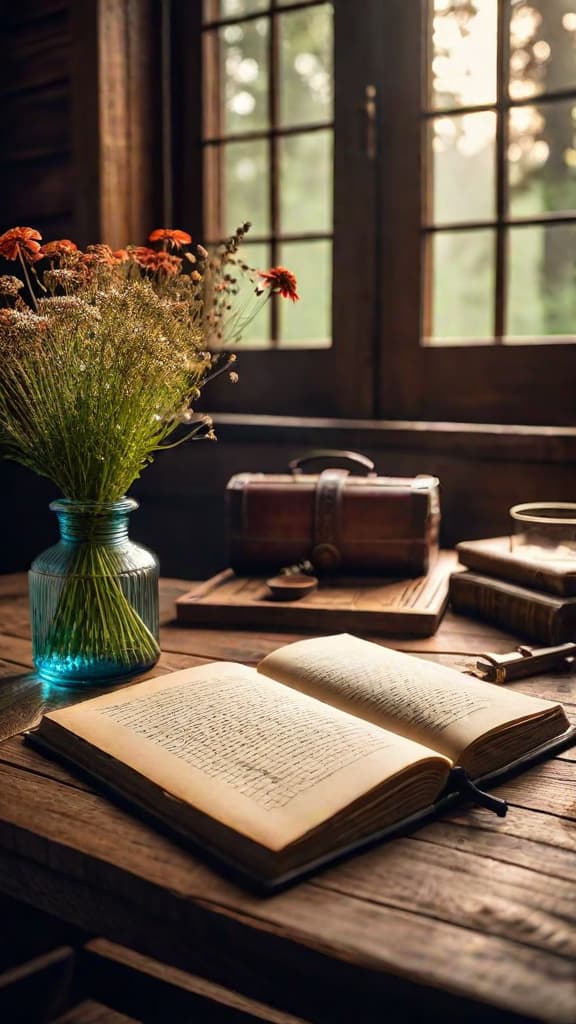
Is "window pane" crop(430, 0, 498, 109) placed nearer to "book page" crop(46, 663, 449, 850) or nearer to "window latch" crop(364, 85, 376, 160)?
"window latch" crop(364, 85, 376, 160)

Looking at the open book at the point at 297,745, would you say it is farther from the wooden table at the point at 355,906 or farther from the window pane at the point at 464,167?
the window pane at the point at 464,167

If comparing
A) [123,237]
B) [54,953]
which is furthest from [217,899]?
[123,237]

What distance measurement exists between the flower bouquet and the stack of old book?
59 cm

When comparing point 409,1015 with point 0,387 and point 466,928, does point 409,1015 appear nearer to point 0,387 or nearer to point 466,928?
point 466,928

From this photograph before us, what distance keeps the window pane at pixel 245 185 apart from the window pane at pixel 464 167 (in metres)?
0.48

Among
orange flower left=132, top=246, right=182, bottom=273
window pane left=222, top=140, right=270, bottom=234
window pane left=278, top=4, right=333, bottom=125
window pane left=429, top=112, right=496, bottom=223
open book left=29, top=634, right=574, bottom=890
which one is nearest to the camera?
open book left=29, top=634, right=574, bottom=890

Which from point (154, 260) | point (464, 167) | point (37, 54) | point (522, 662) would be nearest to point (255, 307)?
point (464, 167)

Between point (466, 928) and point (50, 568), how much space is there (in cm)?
82

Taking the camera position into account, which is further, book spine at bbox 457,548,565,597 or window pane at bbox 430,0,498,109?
window pane at bbox 430,0,498,109

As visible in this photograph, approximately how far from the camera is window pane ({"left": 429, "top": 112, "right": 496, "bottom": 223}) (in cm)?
234

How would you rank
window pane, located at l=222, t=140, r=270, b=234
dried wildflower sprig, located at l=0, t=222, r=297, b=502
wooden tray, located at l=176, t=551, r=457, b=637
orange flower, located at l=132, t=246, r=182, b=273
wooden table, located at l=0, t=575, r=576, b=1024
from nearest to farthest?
wooden table, located at l=0, t=575, r=576, b=1024, dried wildflower sprig, located at l=0, t=222, r=297, b=502, orange flower, located at l=132, t=246, r=182, b=273, wooden tray, located at l=176, t=551, r=457, b=637, window pane, located at l=222, t=140, r=270, b=234

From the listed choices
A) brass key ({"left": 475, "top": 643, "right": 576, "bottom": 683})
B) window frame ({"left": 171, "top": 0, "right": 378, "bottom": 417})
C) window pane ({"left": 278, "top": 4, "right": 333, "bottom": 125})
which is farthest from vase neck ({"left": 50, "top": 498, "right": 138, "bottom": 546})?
window pane ({"left": 278, "top": 4, "right": 333, "bottom": 125})

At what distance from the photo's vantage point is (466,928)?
2.57ft

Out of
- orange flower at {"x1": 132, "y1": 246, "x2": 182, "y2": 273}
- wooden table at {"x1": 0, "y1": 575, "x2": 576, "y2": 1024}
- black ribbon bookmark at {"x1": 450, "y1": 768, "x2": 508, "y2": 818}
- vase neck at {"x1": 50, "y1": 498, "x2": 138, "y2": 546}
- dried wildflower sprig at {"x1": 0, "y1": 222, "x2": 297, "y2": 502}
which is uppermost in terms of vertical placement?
orange flower at {"x1": 132, "y1": 246, "x2": 182, "y2": 273}
